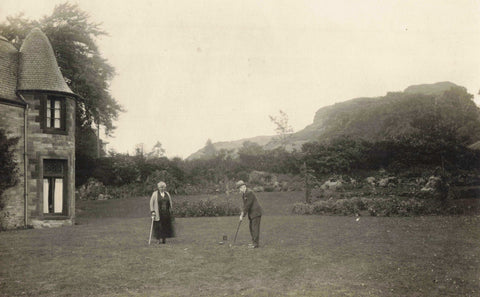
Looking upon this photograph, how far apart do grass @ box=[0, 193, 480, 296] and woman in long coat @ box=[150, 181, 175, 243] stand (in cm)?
47

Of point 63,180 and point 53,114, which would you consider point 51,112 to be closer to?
Result: point 53,114

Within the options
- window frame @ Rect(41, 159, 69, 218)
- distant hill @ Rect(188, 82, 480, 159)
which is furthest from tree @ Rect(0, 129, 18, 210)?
distant hill @ Rect(188, 82, 480, 159)

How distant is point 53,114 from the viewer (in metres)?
17.7

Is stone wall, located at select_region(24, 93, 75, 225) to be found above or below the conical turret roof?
below

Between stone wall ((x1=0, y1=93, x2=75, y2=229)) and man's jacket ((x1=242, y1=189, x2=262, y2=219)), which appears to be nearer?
man's jacket ((x1=242, y1=189, x2=262, y2=219))

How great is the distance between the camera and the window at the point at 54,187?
1749cm

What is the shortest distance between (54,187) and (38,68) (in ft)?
16.5

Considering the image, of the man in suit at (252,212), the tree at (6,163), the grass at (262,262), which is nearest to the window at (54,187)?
the tree at (6,163)

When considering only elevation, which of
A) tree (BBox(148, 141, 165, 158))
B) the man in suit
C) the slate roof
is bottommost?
the man in suit

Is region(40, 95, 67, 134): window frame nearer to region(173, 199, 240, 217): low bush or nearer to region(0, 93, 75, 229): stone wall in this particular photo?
region(0, 93, 75, 229): stone wall

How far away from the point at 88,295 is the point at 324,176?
2201 centimetres

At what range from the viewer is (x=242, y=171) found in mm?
29406

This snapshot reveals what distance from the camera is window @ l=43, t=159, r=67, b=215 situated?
1749cm

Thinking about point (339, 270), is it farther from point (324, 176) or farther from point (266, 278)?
point (324, 176)
